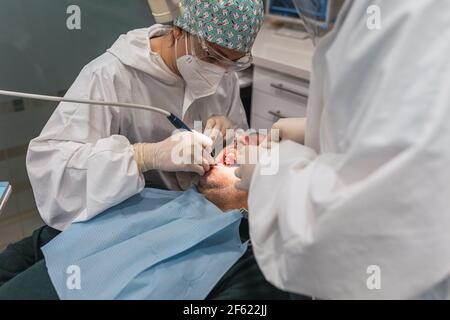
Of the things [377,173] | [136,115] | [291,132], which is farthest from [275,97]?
[377,173]

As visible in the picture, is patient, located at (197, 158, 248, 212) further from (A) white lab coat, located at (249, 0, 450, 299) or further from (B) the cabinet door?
(B) the cabinet door

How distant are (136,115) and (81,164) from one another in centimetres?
36

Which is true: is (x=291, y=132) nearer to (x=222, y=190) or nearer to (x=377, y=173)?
(x=222, y=190)

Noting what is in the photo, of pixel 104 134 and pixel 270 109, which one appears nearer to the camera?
pixel 104 134

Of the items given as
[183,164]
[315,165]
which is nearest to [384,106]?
[315,165]

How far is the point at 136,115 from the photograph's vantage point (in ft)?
5.04

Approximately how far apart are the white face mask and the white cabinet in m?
0.71

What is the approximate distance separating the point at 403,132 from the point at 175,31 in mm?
1023

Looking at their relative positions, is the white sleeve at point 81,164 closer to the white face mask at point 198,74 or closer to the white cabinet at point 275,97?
the white face mask at point 198,74

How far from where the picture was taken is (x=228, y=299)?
100cm

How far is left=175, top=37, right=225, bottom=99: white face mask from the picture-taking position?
4.66 feet

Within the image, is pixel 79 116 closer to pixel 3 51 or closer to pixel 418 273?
pixel 3 51

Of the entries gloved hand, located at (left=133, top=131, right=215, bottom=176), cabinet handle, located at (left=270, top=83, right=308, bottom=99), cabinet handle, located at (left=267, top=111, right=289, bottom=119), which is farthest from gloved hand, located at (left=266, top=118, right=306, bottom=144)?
cabinet handle, located at (left=267, top=111, right=289, bottom=119)

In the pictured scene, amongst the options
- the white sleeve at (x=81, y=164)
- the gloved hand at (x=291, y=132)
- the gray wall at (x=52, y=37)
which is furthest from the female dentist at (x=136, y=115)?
the gray wall at (x=52, y=37)
